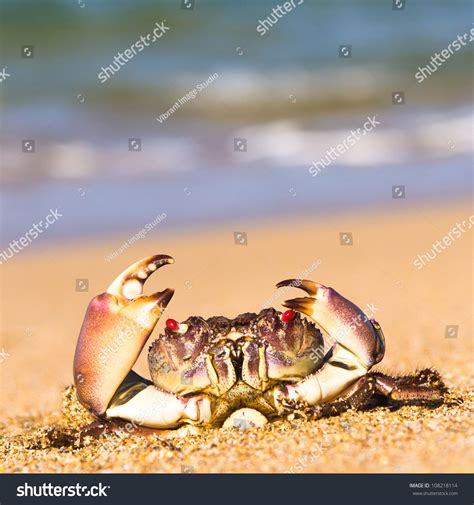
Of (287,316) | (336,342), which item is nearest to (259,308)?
(336,342)

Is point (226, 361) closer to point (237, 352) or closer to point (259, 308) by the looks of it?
point (237, 352)

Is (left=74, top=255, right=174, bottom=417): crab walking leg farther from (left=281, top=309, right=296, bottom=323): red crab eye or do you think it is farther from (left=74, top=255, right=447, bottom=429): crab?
(left=281, top=309, right=296, bottom=323): red crab eye

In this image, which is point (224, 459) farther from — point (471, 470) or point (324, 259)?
point (324, 259)

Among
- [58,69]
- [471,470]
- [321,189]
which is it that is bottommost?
[471,470]

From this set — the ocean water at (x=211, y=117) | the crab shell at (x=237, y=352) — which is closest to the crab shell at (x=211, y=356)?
the crab shell at (x=237, y=352)

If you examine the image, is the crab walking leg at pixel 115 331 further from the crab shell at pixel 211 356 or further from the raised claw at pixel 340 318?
the raised claw at pixel 340 318

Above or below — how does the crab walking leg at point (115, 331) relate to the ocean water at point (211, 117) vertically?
below
